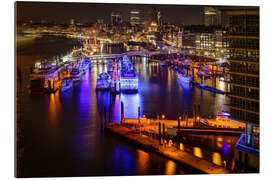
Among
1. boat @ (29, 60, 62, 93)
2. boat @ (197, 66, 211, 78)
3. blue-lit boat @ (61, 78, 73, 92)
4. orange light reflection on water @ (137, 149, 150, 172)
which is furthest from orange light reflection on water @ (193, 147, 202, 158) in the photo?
boat @ (197, 66, 211, 78)

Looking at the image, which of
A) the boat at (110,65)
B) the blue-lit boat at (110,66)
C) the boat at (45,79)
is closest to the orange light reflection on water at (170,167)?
the boat at (45,79)

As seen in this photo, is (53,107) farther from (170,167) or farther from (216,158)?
(216,158)

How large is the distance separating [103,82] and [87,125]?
2.58m

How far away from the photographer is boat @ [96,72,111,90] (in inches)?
415

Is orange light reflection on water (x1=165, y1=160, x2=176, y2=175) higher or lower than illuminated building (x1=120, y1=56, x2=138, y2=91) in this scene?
lower

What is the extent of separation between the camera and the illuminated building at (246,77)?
6.38 metres

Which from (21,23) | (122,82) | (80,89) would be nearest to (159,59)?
(122,82)

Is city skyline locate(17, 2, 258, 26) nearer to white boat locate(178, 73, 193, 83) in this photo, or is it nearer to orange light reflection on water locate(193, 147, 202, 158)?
orange light reflection on water locate(193, 147, 202, 158)

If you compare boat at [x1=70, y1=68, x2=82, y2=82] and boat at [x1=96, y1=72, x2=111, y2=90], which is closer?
boat at [x1=70, y1=68, x2=82, y2=82]

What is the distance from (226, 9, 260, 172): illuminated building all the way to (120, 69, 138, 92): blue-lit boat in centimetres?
450

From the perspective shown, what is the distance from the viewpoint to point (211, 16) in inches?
295

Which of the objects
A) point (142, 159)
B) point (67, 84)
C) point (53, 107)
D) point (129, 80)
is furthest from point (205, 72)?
point (142, 159)
